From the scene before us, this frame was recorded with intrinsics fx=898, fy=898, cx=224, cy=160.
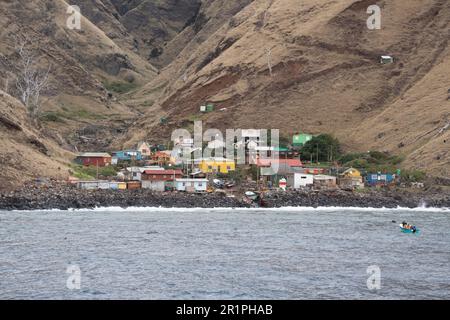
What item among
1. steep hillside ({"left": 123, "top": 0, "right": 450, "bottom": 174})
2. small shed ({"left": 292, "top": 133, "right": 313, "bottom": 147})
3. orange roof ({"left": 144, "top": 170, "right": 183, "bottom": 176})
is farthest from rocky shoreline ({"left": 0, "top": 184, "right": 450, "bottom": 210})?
small shed ({"left": 292, "top": 133, "right": 313, "bottom": 147})

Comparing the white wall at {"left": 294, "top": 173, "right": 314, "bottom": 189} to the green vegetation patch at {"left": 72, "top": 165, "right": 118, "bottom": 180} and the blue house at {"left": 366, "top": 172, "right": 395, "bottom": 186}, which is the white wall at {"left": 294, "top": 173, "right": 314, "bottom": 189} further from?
the green vegetation patch at {"left": 72, "top": 165, "right": 118, "bottom": 180}

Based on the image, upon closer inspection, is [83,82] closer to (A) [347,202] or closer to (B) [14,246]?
(A) [347,202]

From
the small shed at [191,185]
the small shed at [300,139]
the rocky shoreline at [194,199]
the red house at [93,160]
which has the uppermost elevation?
the small shed at [300,139]

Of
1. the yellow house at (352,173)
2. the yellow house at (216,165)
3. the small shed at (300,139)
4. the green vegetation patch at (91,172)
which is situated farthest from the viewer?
the small shed at (300,139)

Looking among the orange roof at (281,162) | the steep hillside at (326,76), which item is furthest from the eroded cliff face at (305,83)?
the orange roof at (281,162)

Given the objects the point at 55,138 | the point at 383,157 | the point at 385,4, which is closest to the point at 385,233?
the point at 383,157

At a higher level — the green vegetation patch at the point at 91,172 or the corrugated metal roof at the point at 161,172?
the green vegetation patch at the point at 91,172

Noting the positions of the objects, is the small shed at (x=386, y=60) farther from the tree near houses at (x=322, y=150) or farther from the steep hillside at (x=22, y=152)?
the steep hillside at (x=22, y=152)

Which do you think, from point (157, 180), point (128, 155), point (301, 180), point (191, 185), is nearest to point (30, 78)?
point (128, 155)
